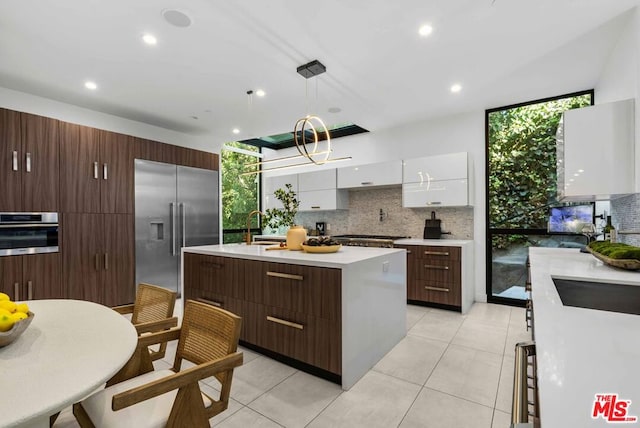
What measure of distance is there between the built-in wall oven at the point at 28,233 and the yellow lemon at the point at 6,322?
3073mm

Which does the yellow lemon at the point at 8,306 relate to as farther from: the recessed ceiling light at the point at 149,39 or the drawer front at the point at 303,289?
the recessed ceiling light at the point at 149,39

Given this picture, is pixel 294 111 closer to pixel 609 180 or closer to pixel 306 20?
pixel 306 20

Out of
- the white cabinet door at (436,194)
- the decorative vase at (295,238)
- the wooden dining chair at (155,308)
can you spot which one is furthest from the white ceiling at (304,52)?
the wooden dining chair at (155,308)

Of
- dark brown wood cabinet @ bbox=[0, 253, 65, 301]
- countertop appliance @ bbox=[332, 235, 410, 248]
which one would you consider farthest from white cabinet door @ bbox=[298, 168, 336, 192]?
dark brown wood cabinet @ bbox=[0, 253, 65, 301]

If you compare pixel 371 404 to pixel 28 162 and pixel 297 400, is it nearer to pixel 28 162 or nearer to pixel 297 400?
pixel 297 400

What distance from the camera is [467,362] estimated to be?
2477 mm

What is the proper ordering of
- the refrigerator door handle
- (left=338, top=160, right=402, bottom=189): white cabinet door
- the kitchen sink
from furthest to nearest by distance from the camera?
(left=338, top=160, right=402, bottom=189): white cabinet door
the refrigerator door handle
the kitchen sink

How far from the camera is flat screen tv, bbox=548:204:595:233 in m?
3.59

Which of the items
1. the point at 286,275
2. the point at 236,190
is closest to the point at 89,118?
the point at 236,190

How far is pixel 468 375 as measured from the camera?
7.45ft

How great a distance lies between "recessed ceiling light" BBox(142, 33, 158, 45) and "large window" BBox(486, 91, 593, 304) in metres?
4.09

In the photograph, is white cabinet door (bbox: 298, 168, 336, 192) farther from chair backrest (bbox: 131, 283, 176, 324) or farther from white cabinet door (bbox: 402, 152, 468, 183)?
chair backrest (bbox: 131, 283, 176, 324)

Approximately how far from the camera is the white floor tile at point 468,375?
80.1 inches
